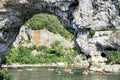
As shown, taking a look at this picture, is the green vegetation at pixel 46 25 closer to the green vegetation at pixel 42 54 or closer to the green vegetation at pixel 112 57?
the green vegetation at pixel 42 54

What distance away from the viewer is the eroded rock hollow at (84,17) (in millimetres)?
21250

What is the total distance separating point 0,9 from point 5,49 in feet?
13.5

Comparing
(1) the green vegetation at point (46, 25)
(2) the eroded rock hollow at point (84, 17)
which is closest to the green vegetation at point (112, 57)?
(2) the eroded rock hollow at point (84, 17)

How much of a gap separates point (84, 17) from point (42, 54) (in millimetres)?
51219

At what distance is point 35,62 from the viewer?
231ft

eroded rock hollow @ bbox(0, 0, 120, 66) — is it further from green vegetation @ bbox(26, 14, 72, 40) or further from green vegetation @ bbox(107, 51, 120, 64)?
green vegetation @ bbox(26, 14, 72, 40)

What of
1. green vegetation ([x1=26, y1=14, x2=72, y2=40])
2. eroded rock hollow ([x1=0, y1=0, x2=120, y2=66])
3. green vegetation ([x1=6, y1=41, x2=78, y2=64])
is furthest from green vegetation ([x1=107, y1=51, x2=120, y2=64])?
green vegetation ([x1=26, y1=14, x2=72, y2=40])

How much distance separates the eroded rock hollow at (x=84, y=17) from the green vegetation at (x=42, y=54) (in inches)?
→ 1736

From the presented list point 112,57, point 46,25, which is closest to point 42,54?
point 46,25

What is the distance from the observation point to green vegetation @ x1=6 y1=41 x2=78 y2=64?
70062 mm

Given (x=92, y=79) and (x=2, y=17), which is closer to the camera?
(x=2, y=17)

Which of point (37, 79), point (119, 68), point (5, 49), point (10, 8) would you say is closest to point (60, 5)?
point (10, 8)

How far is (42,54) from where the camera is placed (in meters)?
72.8

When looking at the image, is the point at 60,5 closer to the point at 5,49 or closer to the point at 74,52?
the point at 5,49
